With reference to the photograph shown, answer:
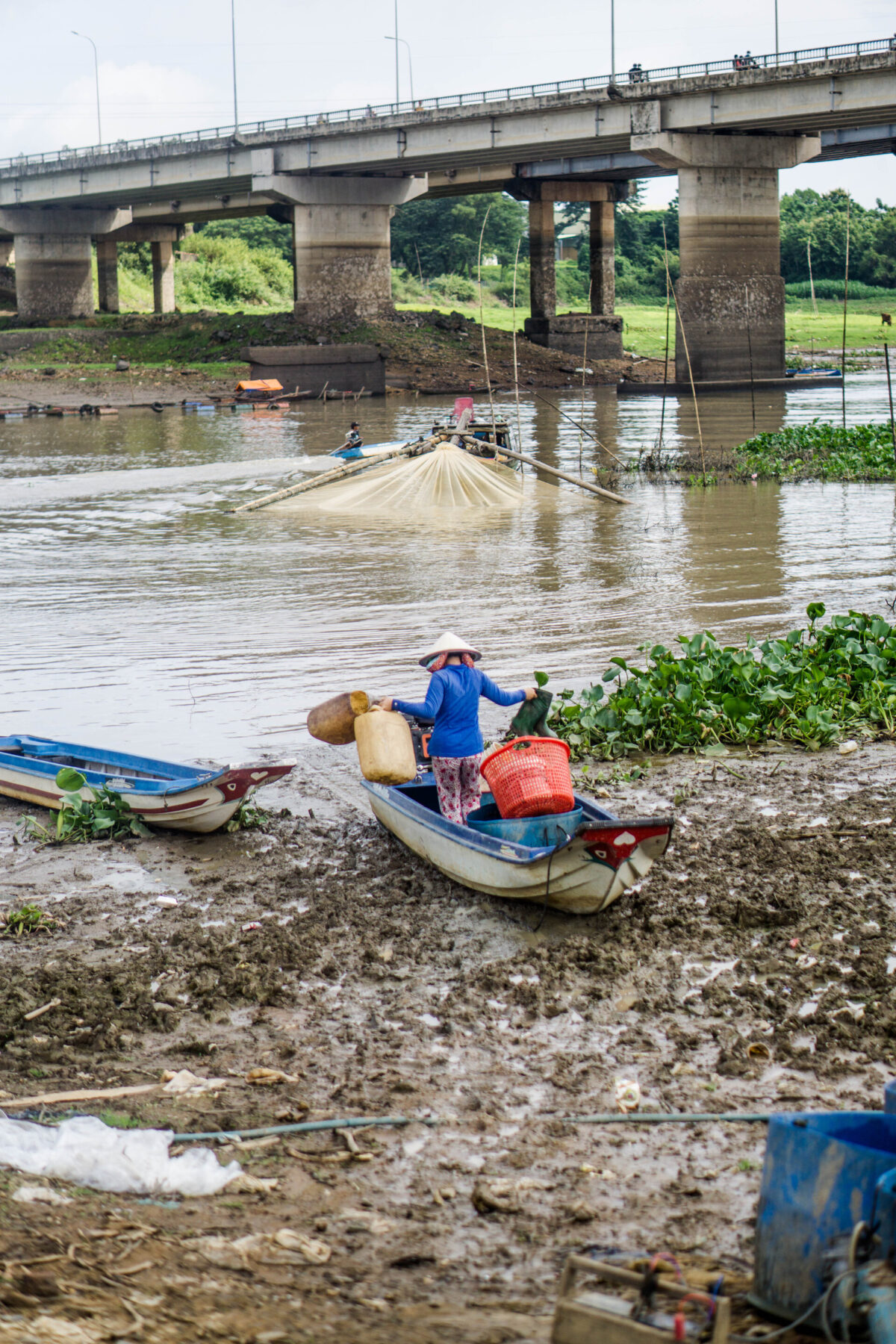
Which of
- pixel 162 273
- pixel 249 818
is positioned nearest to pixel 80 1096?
pixel 249 818

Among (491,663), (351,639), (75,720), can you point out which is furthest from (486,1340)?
(351,639)

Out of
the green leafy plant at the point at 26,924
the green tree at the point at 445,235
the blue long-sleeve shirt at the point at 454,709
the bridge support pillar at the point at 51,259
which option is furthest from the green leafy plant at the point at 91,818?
the green tree at the point at 445,235

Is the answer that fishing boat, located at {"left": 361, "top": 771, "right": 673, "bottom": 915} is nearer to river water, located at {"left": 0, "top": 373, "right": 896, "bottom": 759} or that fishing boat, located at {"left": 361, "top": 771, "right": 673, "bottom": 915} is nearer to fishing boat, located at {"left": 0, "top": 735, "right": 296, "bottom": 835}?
fishing boat, located at {"left": 0, "top": 735, "right": 296, "bottom": 835}

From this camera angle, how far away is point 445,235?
325 ft

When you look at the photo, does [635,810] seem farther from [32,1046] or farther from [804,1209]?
[804,1209]

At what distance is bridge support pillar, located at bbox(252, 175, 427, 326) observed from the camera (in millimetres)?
59531

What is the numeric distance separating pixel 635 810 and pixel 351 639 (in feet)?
18.4

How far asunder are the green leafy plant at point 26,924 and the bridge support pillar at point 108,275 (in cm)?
7581

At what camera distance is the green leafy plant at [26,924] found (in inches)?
266

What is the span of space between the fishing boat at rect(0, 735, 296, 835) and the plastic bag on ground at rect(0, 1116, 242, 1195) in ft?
11.0

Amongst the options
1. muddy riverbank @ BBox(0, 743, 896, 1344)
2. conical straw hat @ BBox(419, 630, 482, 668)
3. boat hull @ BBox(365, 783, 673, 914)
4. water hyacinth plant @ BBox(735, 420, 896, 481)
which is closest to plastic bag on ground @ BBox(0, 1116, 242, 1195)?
muddy riverbank @ BBox(0, 743, 896, 1344)

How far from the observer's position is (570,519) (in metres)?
21.5

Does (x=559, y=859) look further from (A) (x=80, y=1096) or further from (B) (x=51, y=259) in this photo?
(B) (x=51, y=259)

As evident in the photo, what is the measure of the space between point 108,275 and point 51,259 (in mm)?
→ 7335
